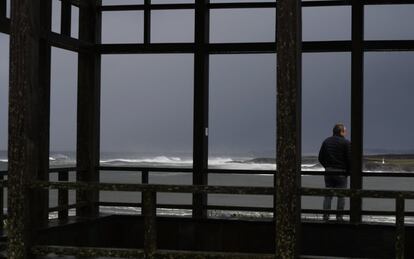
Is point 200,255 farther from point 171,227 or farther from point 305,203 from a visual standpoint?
point 305,203

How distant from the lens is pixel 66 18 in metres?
9.11

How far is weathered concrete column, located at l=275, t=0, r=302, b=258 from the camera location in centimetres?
547

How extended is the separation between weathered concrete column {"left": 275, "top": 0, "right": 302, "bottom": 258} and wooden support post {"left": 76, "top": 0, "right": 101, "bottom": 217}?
4.63 m

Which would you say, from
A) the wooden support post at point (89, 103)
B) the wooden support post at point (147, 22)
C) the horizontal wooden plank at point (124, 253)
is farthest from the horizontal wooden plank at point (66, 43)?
the horizontal wooden plank at point (124, 253)

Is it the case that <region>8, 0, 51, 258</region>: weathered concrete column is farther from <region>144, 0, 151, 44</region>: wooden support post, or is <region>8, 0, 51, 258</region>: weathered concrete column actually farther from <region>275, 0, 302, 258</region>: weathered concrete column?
<region>144, 0, 151, 44</region>: wooden support post

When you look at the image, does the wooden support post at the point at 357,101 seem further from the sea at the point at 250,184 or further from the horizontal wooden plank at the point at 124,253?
the horizontal wooden plank at the point at 124,253

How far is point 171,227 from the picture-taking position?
30.5ft

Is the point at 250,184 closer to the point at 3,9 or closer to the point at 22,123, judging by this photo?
the point at 3,9

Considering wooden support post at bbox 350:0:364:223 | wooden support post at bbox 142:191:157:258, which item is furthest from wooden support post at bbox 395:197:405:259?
wooden support post at bbox 350:0:364:223

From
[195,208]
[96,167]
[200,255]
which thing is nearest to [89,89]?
[96,167]

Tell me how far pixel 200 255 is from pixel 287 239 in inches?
26.7

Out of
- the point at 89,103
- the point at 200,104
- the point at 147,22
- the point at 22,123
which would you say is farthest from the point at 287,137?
the point at 89,103

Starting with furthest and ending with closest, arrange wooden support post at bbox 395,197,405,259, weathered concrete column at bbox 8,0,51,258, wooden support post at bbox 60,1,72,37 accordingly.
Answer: wooden support post at bbox 60,1,72,37 → weathered concrete column at bbox 8,0,51,258 → wooden support post at bbox 395,197,405,259

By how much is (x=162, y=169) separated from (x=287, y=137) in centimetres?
410
